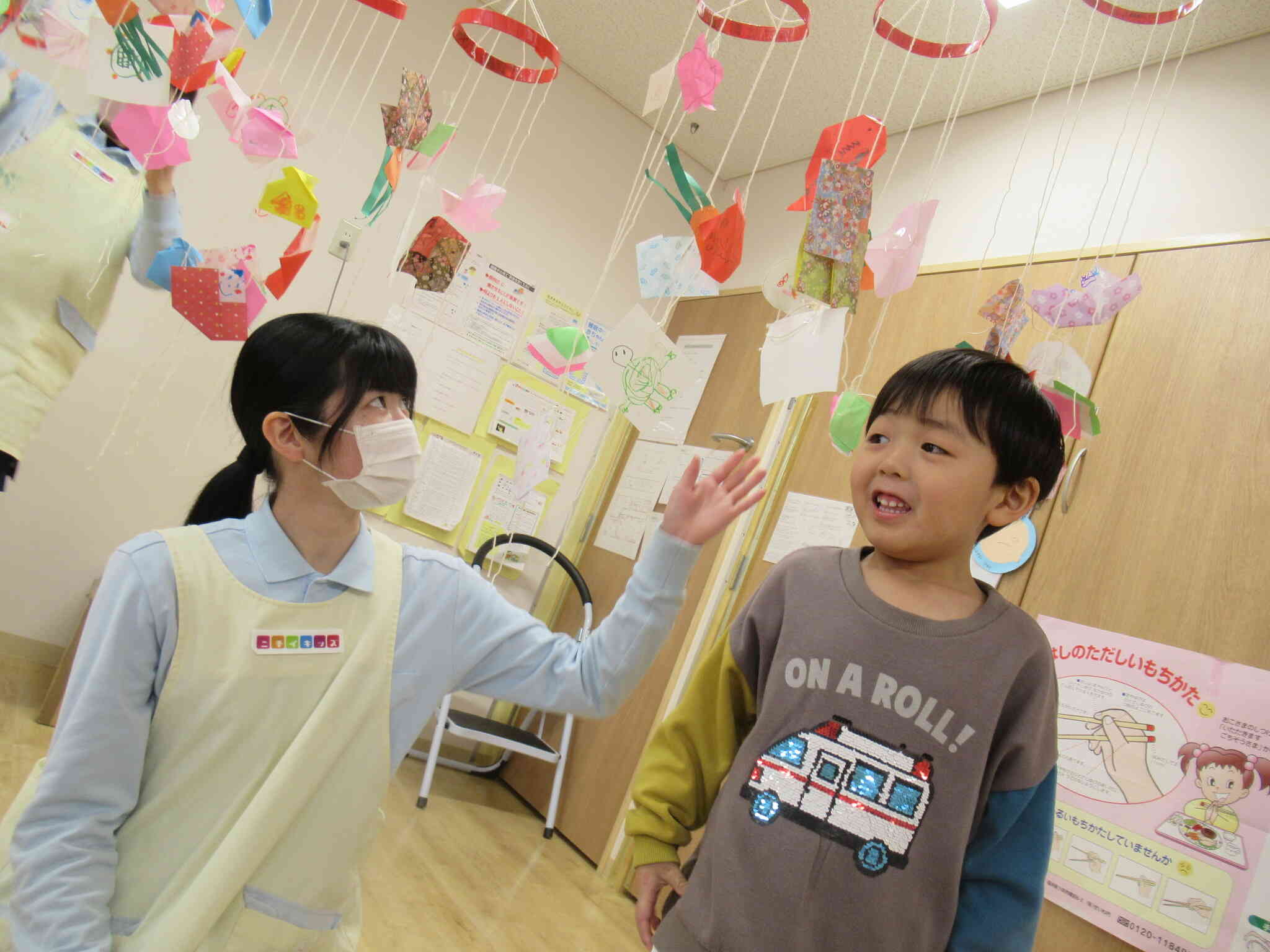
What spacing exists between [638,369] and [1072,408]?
656 mm

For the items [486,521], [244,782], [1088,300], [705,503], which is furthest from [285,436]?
[486,521]

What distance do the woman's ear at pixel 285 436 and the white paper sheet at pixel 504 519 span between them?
2.37 meters

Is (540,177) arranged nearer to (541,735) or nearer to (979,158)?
(979,158)

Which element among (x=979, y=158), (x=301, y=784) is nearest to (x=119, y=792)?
(x=301, y=784)

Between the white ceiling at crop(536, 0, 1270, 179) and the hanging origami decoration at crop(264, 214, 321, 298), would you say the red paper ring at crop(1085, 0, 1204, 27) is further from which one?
the hanging origami decoration at crop(264, 214, 321, 298)

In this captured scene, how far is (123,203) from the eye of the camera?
69.4 inches

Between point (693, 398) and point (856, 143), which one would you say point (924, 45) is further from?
point (693, 398)

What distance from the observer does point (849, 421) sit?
58.3 inches

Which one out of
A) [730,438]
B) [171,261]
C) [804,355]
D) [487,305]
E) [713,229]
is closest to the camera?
[804,355]

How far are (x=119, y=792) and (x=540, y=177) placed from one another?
121 inches

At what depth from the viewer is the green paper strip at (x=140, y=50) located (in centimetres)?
146

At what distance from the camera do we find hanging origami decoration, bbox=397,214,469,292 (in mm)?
1775

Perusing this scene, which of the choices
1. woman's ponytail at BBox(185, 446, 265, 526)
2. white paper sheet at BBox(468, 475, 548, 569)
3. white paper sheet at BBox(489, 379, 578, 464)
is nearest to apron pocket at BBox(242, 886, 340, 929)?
woman's ponytail at BBox(185, 446, 265, 526)

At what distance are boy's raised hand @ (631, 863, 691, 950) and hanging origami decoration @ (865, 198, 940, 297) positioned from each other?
93 cm
